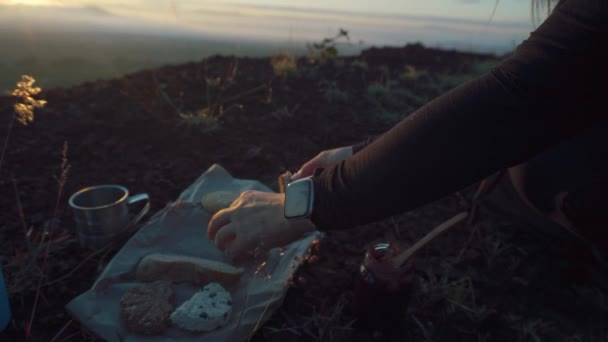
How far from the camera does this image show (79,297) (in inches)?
70.1

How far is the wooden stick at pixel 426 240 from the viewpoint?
1552 millimetres

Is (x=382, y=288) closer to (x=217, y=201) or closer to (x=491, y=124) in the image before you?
(x=491, y=124)

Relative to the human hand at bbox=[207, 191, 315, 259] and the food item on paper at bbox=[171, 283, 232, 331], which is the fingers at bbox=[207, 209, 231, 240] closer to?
the human hand at bbox=[207, 191, 315, 259]

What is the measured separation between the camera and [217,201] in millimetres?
2332

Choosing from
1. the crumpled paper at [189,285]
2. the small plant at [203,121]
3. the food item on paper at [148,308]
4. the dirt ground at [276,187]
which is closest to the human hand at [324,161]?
the crumpled paper at [189,285]

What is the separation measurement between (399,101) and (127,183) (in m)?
2.97

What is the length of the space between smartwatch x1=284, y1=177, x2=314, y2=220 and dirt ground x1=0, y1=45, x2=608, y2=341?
22.9 inches

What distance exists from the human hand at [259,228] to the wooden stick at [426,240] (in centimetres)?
37

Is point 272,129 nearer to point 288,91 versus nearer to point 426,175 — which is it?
point 288,91

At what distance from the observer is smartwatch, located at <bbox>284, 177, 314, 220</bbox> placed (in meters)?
1.46

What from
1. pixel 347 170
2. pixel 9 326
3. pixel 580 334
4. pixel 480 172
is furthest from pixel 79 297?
pixel 580 334

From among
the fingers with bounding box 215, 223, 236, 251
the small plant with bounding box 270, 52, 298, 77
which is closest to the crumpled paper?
the fingers with bounding box 215, 223, 236, 251

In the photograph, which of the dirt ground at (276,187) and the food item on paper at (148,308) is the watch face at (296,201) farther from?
the food item on paper at (148,308)

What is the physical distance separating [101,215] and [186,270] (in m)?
0.52
